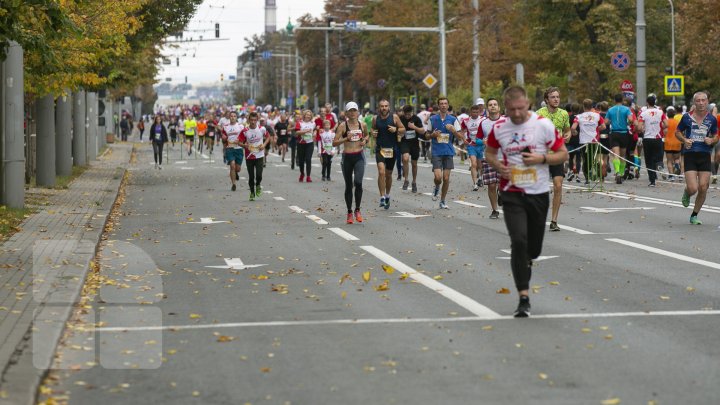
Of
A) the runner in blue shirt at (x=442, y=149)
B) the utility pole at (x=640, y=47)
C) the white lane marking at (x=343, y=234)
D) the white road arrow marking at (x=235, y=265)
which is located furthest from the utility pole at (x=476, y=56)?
the white road arrow marking at (x=235, y=265)

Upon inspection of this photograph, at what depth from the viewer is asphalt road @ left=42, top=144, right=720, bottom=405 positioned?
24.9 feet

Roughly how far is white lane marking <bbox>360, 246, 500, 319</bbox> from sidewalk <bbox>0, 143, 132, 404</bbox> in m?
2.97

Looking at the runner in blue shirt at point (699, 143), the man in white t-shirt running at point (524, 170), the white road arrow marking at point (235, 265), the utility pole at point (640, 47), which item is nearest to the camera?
the man in white t-shirt running at point (524, 170)

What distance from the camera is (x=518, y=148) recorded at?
10680 millimetres

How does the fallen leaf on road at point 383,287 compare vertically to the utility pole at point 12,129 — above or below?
below

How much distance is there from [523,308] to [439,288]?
183cm

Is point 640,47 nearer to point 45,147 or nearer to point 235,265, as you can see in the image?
point 45,147

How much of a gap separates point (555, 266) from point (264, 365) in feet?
19.3

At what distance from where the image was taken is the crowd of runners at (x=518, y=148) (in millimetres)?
10570

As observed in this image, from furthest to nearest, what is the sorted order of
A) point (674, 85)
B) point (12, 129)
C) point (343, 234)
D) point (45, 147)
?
point (674, 85)
point (45, 147)
point (12, 129)
point (343, 234)

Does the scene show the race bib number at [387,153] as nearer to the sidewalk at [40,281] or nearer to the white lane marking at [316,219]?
the white lane marking at [316,219]

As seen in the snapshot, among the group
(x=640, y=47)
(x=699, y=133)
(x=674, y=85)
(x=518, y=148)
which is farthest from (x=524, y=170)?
(x=674, y=85)

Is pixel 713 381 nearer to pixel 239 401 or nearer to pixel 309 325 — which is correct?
pixel 239 401

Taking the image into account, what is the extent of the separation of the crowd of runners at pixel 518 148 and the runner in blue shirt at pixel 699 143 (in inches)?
0.5
